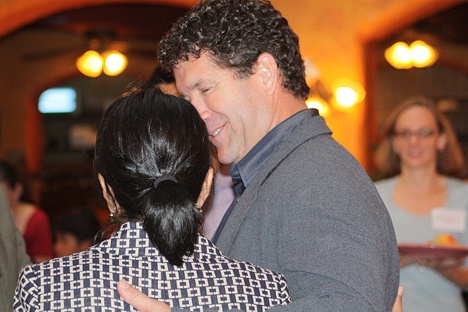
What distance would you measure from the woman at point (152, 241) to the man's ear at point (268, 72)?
0.40 metres

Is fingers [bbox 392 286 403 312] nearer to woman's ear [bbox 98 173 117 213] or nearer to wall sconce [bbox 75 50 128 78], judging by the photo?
woman's ear [bbox 98 173 117 213]

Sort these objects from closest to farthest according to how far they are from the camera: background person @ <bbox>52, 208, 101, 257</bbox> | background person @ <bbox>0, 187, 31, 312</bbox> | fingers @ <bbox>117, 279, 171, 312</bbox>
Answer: fingers @ <bbox>117, 279, 171, 312</bbox>
background person @ <bbox>0, 187, 31, 312</bbox>
background person @ <bbox>52, 208, 101, 257</bbox>

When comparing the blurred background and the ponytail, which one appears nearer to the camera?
the ponytail

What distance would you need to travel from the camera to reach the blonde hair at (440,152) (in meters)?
3.96

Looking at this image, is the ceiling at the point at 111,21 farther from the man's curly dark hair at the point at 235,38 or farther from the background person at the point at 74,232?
the man's curly dark hair at the point at 235,38

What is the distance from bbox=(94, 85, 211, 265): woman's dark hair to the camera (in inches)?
55.1

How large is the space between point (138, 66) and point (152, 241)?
16054 mm

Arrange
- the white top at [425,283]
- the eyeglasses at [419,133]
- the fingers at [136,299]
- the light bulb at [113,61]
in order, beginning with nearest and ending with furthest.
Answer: the fingers at [136,299] → the white top at [425,283] → the eyeglasses at [419,133] → the light bulb at [113,61]

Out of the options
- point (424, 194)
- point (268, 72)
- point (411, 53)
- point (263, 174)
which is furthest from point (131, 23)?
point (263, 174)

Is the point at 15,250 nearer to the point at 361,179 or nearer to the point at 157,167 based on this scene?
the point at 157,167

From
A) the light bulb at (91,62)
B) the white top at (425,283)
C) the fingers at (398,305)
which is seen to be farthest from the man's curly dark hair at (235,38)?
the light bulb at (91,62)

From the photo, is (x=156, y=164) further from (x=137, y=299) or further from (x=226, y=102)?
(x=226, y=102)

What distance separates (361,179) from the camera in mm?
1646

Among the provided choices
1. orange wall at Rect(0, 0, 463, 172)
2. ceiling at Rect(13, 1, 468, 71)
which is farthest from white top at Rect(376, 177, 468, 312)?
ceiling at Rect(13, 1, 468, 71)
